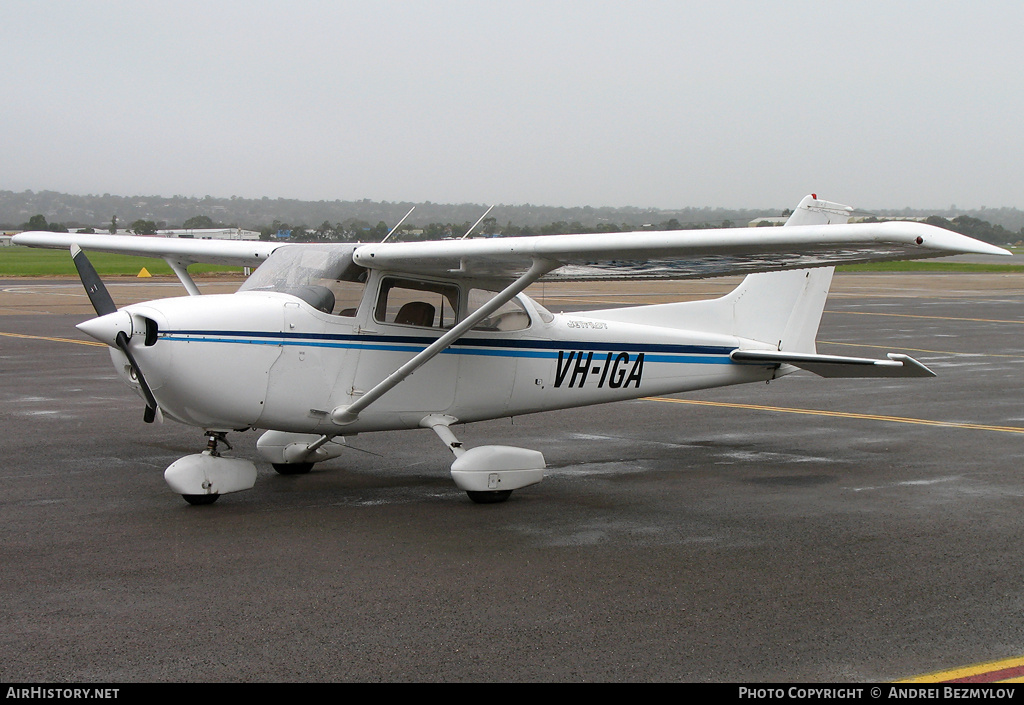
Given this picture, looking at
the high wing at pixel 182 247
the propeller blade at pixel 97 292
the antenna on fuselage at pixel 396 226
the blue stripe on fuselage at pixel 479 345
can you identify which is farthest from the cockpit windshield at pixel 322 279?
the high wing at pixel 182 247

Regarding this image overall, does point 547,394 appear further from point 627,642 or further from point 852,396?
point 852,396

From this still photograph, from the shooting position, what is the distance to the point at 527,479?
8.03 metres

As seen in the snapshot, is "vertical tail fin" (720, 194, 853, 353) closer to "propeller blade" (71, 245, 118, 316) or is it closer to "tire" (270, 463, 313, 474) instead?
"tire" (270, 463, 313, 474)

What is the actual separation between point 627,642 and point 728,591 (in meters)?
1.07

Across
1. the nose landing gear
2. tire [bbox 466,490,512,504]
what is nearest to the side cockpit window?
tire [bbox 466,490,512,504]

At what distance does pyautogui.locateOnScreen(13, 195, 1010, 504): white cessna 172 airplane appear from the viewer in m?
7.07

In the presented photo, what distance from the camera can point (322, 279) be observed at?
8.02 metres

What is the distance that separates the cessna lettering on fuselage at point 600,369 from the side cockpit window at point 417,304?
1147 mm

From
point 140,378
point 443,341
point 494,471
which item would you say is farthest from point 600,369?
point 140,378

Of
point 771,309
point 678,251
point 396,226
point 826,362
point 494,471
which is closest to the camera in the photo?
point 678,251

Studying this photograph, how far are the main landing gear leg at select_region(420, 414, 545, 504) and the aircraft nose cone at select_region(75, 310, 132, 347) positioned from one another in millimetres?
2584

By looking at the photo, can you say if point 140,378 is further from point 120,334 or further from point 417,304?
point 417,304

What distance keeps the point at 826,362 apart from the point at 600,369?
7.28 ft
